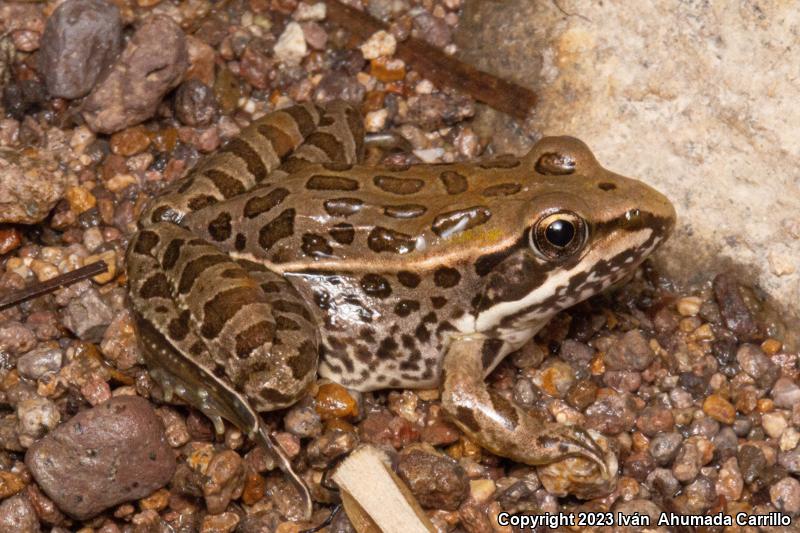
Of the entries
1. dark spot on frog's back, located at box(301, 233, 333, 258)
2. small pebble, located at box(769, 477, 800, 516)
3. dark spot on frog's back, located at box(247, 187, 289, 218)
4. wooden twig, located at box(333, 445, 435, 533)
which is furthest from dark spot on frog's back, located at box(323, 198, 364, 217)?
small pebble, located at box(769, 477, 800, 516)

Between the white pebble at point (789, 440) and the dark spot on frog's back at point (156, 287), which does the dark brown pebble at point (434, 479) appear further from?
the white pebble at point (789, 440)

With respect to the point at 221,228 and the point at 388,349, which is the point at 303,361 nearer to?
the point at 388,349

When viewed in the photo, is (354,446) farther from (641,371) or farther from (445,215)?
(641,371)

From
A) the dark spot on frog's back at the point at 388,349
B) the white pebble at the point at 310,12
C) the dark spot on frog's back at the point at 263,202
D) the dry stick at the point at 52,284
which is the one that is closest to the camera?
the dark spot on frog's back at the point at 263,202

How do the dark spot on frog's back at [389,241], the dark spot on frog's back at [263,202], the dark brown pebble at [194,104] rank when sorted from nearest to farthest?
the dark spot on frog's back at [389,241]
the dark spot on frog's back at [263,202]
the dark brown pebble at [194,104]

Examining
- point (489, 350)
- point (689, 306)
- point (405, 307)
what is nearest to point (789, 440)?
point (689, 306)

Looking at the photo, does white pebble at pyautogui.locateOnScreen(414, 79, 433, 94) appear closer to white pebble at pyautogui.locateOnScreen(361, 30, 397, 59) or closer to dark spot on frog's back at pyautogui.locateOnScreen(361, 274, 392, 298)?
white pebble at pyautogui.locateOnScreen(361, 30, 397, 59)

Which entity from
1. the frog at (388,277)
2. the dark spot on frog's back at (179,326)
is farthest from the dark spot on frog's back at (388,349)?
the dark spot on frog's back at (179,326)

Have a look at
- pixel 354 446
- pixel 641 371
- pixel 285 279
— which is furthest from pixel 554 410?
pixel 285 279

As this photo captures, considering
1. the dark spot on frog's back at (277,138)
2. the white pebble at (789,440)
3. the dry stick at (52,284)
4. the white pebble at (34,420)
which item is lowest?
the white pebble at (34,420)
